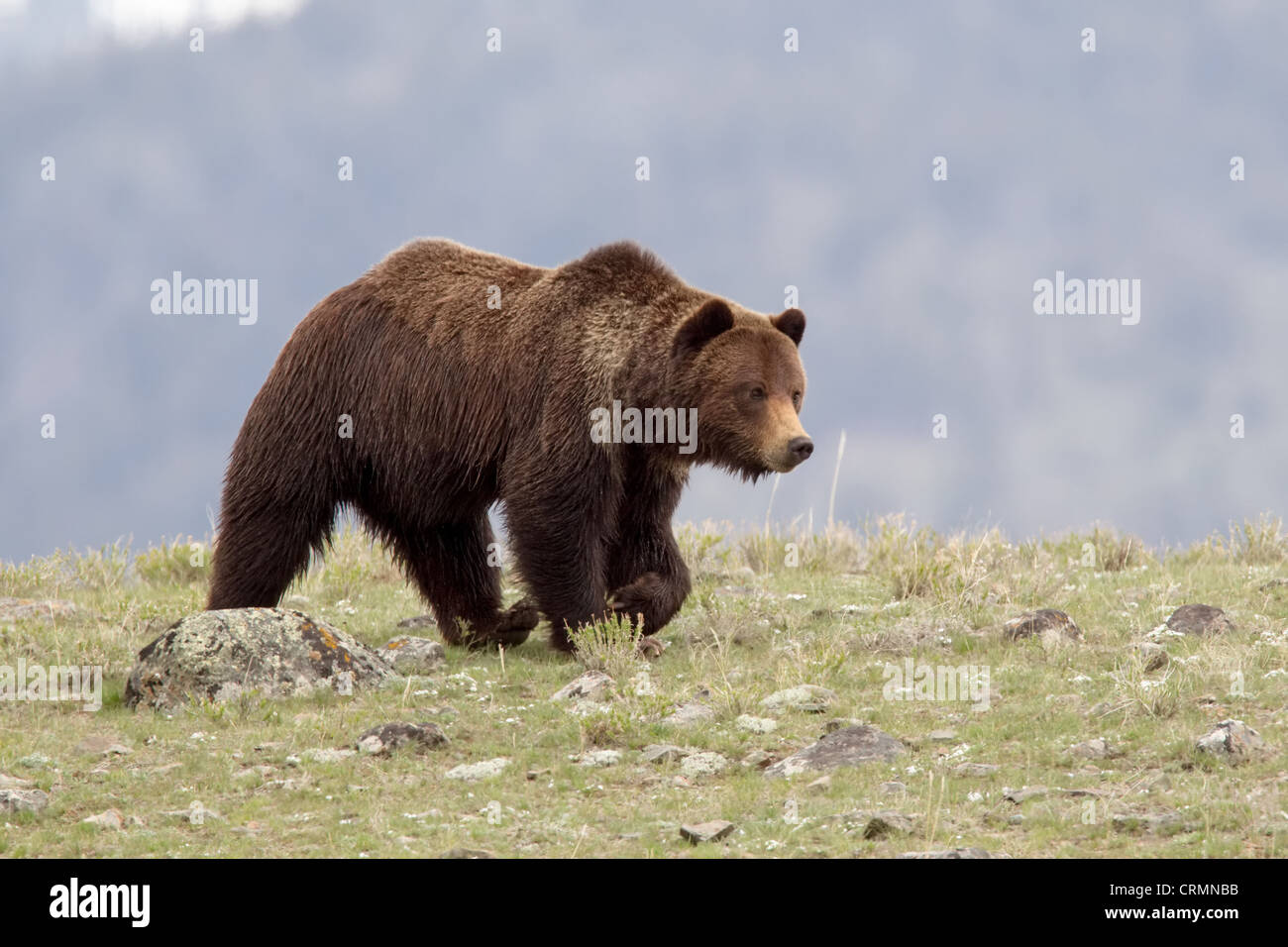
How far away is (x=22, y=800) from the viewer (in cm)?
679

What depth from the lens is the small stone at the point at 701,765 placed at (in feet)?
23.3

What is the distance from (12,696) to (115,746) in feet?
5.04

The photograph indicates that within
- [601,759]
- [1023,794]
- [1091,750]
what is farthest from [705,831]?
[1091,750]

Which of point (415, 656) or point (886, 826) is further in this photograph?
point (415, 656)

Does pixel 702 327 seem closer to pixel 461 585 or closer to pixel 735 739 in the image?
pixel 461 585

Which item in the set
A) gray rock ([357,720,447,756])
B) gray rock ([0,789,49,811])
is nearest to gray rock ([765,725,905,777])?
gray rock ([357,720,447,756])

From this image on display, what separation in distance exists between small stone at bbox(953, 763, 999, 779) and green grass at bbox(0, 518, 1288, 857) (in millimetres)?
42

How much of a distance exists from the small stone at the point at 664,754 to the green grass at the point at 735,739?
7 cm

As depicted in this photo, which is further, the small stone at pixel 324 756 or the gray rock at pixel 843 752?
the small stone at pixel 324 756

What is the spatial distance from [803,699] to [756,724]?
1.86 ft

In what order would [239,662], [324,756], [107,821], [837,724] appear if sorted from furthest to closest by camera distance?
[239,662]
[837,724]
[324,756]
[107,821]

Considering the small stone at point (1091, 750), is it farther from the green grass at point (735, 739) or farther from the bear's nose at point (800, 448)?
the bear's nose at point (800, 448)

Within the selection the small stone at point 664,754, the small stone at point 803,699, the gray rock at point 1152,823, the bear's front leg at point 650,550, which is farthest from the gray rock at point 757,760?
the bear's front leg at point 650,550
